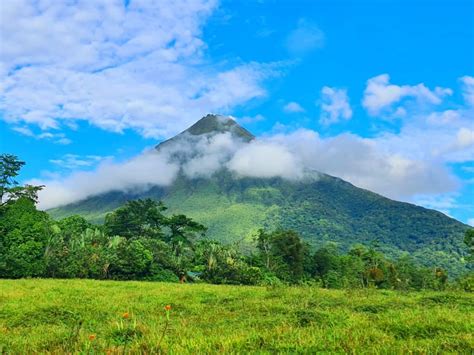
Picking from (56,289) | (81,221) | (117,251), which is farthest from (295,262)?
(56,289)

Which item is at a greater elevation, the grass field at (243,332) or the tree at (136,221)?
the tree at (136,221)

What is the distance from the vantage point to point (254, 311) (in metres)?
12.6

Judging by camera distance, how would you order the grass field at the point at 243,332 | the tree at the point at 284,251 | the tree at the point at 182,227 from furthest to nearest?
1. the tree at the point at 182,227
2. the tree at the point at 284,251
3. the grass field at the point at 243,332

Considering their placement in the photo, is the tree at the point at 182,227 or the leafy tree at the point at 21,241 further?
the tree at the point at 182,227

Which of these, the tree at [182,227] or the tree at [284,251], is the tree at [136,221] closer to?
the tree at [182,227]

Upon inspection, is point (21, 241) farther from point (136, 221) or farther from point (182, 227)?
point (182, 227)

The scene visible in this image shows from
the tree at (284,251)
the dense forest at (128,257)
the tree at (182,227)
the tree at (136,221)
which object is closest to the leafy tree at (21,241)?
the dense forest at (128,257)

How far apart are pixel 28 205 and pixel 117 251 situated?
9826 millimetres

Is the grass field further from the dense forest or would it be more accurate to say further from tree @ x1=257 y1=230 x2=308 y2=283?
tree @ x1=257 y1=230 x2=308 y2=283

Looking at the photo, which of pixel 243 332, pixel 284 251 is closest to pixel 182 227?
pixel 284 251

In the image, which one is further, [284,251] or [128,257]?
[284,251]

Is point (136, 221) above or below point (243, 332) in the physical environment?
above

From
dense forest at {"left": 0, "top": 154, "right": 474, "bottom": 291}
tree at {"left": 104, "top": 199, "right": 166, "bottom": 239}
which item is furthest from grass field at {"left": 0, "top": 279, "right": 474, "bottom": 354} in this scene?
tree at {"left": 104, "top": 199, "right": 166, "bottom": 239}

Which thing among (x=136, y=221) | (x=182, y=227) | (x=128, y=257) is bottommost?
(x=128, y=257)
